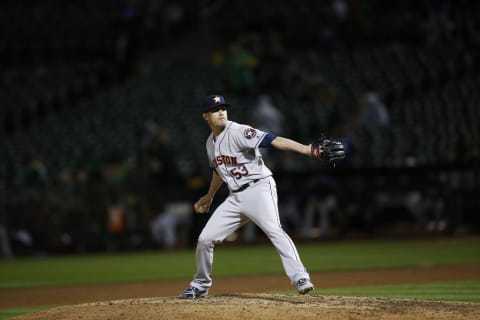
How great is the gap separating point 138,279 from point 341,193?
731cm

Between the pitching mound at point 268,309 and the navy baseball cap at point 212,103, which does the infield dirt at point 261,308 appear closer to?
the pitching mound at point 268,309

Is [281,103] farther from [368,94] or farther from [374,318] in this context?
[374,318]

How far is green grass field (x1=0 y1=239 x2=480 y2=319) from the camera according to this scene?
12.8 meters

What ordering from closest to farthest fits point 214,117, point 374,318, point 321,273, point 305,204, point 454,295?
point 374,318 → point 214,117 → point 454,295 → point 321,273 → point 305,204

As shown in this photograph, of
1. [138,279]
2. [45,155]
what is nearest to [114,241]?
[45,155]

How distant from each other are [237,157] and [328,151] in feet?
3.05

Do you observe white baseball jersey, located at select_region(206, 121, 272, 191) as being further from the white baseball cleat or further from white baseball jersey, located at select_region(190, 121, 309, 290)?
the white baseball cleat

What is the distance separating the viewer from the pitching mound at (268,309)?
22.2ft

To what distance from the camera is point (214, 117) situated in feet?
25.2

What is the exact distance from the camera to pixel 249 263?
14.9m

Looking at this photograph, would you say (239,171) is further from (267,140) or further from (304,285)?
(304,285)

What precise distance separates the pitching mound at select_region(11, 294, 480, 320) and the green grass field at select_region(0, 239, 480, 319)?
204 centimetres

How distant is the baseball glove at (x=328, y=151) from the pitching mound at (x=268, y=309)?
1.21 metres

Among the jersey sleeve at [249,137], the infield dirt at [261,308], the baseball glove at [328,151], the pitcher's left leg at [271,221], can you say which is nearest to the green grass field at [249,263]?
the infield dirt at [261,308]
